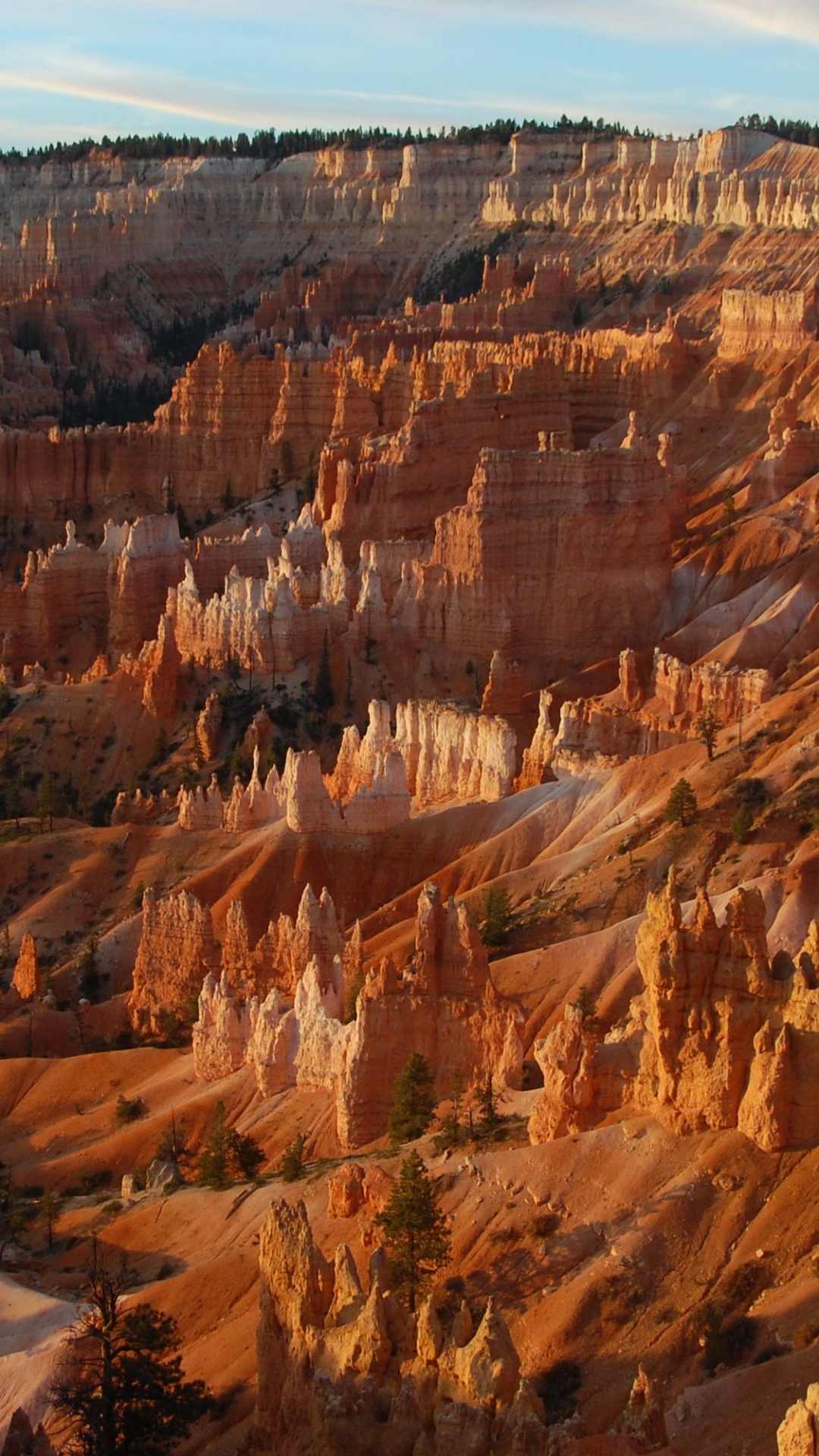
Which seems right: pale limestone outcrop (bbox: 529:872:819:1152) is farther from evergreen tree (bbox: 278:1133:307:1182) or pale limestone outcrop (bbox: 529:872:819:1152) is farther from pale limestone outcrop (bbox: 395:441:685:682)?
pale limestone outcrop (bbox: 395:441:685:682)

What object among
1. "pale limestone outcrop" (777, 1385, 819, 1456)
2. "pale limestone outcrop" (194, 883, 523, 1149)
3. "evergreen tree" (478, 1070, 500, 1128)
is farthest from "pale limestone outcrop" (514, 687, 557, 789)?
"pale limestone outcrop" (777, 1385, 819, 1456)

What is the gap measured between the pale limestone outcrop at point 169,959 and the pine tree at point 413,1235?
69.4ft

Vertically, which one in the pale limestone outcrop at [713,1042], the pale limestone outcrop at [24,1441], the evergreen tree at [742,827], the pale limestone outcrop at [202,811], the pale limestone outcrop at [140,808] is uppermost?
the pale limestone outcrop at [713,1042]

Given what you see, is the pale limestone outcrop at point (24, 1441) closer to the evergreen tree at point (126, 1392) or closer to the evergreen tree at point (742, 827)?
the evergreen tree at point (126, 1392)

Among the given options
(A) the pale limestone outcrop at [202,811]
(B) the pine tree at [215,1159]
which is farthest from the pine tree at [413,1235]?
(A) the pale limestone outcrop at [202,811]

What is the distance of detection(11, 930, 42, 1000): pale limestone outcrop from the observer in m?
49.3

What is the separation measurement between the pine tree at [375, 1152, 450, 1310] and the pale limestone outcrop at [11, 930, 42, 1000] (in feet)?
78.4

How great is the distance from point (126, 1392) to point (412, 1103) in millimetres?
9044

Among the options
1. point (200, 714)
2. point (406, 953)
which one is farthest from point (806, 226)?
point (406, 953)

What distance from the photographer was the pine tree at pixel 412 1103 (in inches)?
1287

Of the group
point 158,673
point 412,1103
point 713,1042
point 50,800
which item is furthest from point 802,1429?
point 158,673

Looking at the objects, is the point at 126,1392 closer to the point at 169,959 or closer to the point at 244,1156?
the point at 244,1156

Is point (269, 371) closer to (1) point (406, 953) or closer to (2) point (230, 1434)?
(1) point (406, 953)

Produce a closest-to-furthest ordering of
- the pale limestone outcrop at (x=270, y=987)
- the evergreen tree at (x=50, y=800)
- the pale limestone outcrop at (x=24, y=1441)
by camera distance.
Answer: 1. the pale limestone outcrop at (x=24, y=1441)
2. the pale limestone outcrop at (x=270, y=987)
3. the evergreen tree at (x=50, y=800)
